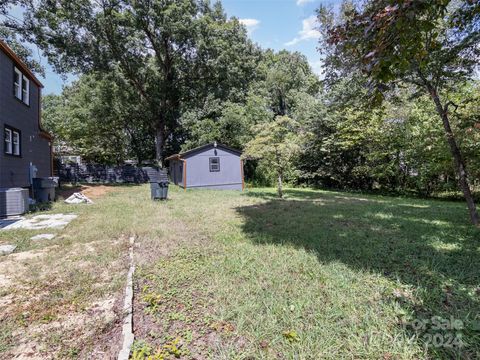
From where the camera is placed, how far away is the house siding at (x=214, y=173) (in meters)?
14.9

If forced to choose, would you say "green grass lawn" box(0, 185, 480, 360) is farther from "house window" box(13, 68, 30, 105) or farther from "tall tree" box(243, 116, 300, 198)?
"house window" box(13, 68, 30, 105)

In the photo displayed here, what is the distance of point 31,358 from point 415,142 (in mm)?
14842

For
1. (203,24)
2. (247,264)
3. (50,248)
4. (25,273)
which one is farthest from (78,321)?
(203,24)

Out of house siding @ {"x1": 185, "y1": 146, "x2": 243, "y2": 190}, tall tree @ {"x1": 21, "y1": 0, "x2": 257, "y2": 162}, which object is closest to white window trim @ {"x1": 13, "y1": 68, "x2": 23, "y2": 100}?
house siding @ {"x1": 185, "y1": 146, "x2": 243, "y2": 190}

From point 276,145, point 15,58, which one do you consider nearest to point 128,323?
point 276,145

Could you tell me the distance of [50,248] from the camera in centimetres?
436

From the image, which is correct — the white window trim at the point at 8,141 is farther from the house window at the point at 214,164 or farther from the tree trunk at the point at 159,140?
the tree trunk at the point at 159,140

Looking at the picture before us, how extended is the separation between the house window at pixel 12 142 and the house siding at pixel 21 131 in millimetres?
167

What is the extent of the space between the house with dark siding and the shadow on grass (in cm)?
726

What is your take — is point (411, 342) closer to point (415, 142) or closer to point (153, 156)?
point (415, 142)

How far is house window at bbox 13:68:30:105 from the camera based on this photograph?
27.4 feet

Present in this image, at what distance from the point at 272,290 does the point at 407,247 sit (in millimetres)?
2695

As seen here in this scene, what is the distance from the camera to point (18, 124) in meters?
8.53

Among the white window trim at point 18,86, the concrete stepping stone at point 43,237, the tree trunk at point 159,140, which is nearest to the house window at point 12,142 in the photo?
the white window trim at point 18,86
